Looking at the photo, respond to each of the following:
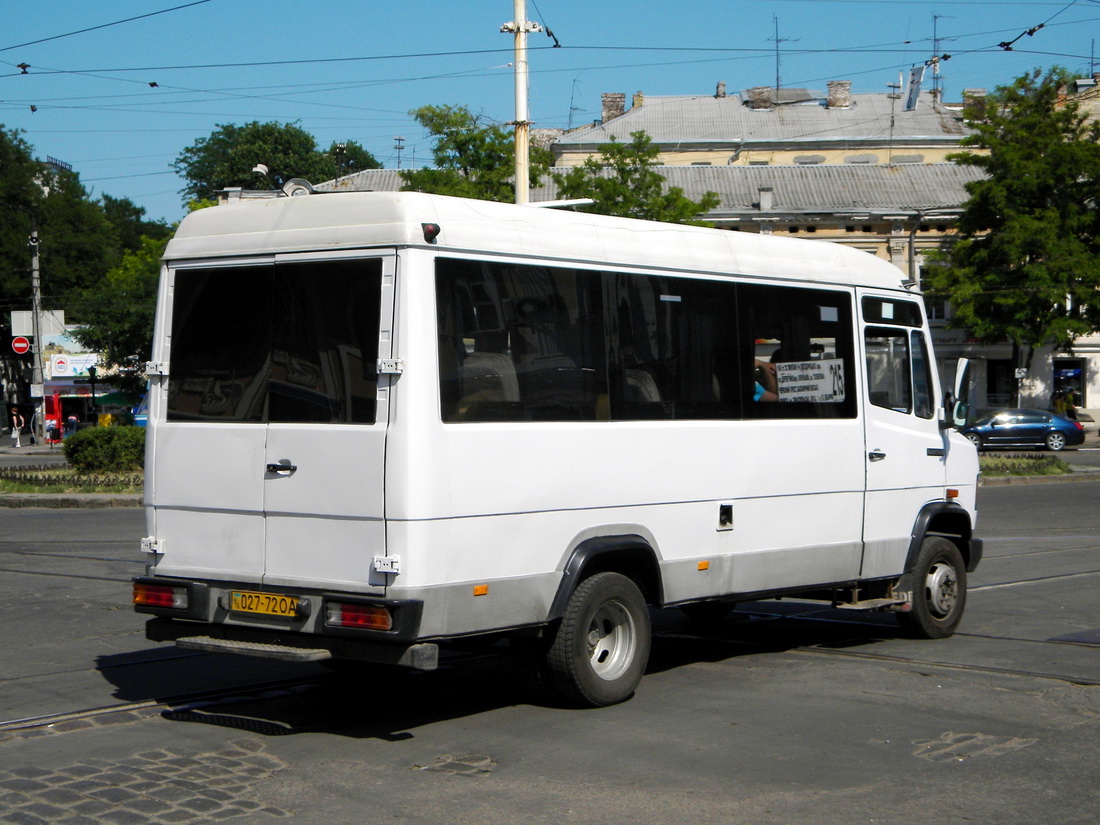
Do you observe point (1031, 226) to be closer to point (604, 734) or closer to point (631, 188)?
point (631, 188)

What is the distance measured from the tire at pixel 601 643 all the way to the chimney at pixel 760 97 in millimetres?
74244

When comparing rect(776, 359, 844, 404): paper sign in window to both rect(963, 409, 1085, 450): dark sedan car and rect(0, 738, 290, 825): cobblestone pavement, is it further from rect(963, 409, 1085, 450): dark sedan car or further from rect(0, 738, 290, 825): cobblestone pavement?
rect(963, 409, 1085, 450): dark sedan car

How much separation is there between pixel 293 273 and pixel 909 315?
4826mm

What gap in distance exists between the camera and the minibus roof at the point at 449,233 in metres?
6.66

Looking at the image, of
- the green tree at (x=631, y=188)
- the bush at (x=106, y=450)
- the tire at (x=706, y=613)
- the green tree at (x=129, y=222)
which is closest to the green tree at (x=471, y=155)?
the green tree at (x=631, y=188)

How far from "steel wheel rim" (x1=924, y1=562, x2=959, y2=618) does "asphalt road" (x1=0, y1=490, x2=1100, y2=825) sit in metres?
0.26

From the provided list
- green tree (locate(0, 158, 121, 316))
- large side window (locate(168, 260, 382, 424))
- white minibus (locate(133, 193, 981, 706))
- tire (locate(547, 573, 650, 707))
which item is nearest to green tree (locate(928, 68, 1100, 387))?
white minibus (locate(133, 193, 981, 706))

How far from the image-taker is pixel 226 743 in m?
6.68

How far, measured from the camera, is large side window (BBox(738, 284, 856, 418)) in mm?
8398

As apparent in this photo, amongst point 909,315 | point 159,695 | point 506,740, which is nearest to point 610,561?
point 506,740

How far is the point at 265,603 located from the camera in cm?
678

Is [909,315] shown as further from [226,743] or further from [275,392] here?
[226,743]

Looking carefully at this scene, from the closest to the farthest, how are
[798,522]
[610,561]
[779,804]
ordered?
[779,804], [610,561], [798,522]

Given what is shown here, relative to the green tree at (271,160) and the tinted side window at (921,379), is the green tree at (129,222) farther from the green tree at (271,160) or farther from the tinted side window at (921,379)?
the tinted side window at (921,379)
